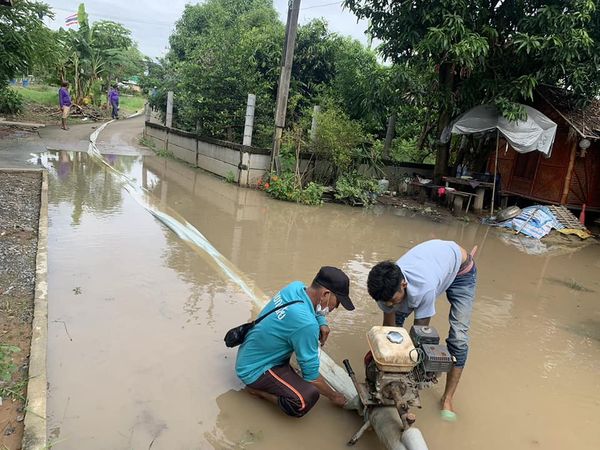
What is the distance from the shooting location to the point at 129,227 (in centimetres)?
721

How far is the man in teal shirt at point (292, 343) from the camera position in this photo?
9.78ft

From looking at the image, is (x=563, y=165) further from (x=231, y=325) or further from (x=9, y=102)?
(x=9, y=102)

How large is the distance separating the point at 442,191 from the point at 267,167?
469 centimetres

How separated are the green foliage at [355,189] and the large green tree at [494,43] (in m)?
3.02

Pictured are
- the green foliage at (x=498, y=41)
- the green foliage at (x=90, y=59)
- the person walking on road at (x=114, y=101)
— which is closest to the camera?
the green foliage at (x=498, y=41)

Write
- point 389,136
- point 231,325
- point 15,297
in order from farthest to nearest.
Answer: point 389,136 → point 231,325 → point 15,297

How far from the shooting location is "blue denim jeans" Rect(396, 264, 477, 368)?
11.2 ft

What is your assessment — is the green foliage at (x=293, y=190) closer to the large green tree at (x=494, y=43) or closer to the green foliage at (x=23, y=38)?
the large green tree at (x=494, y=43)

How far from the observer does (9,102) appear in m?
19.6

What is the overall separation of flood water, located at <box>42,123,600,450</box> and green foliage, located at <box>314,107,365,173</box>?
2661 millimetres

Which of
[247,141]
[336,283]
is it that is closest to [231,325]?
[336,283]

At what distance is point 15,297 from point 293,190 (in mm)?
7092

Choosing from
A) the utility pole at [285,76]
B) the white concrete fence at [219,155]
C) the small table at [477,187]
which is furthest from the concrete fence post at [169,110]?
the small table at [477,187]

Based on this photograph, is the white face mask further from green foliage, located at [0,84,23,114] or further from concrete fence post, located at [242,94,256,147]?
green foliage, located at [0,84,23,114]
